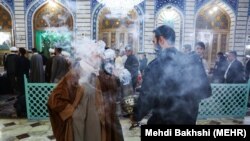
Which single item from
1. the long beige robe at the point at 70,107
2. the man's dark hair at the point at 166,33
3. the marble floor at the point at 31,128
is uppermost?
the man's dark hair at the point at 166,33

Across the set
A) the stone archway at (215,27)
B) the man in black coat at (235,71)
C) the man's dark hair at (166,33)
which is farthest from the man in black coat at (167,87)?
the stone archway at (215,27)

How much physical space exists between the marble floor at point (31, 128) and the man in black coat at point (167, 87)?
237 cm

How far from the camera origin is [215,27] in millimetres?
14891

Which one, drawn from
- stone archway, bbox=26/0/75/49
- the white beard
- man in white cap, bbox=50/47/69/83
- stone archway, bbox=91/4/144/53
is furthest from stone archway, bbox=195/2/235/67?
the white beard

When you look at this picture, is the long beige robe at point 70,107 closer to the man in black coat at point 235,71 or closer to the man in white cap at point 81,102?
the man in white cap at point 81,102

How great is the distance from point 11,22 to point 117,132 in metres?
13.2

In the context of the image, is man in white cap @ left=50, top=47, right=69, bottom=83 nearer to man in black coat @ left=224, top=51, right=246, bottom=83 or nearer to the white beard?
the white beard

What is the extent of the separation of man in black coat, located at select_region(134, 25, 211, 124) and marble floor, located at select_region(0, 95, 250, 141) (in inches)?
93.2

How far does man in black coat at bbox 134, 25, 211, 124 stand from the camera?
7.23 ft

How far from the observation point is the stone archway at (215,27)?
47.5 ft

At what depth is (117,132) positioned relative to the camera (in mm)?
2744

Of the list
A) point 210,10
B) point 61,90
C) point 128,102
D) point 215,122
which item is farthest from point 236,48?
point 61,90

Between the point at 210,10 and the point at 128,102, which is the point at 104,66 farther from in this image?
the point at 210,10

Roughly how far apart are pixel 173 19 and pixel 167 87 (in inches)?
494
